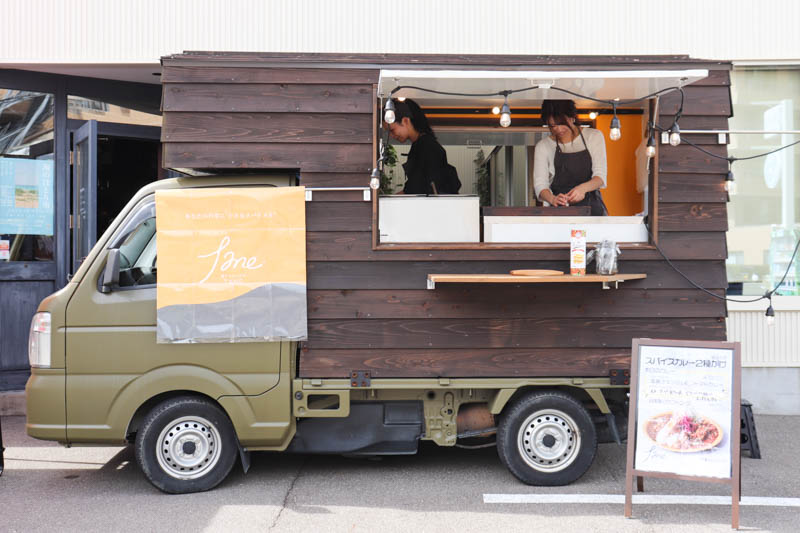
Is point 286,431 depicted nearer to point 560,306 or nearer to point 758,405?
point 560,306

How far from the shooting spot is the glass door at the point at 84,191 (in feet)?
25.1

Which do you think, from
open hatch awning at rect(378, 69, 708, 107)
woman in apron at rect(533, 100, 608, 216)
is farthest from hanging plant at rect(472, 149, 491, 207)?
open hatch awning at rect(378, 69, 708, 107)

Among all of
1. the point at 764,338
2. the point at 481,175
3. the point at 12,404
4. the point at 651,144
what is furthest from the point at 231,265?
the point at 764,338

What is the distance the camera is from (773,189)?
26.3 feet

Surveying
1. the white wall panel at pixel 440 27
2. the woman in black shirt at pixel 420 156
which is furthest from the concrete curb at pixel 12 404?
the woman in black shirt at pixel 420 156

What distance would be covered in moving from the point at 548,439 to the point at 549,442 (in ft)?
0.08

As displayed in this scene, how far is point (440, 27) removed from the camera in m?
7.90

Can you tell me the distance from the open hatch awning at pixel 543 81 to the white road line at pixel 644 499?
2.93 meters

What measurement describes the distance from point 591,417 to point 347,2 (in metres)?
5.33

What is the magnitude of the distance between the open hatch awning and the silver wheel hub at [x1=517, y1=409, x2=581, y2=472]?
2.40m

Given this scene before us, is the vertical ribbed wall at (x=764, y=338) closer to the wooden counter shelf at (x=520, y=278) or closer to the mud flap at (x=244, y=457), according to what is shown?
the wooden counter shelf at (x=520, y=278)

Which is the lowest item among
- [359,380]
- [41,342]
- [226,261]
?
[359,380]

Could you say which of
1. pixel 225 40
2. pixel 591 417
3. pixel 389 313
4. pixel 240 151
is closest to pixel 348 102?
pixel 240 151

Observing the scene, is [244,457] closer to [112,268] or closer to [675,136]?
[112,268]
